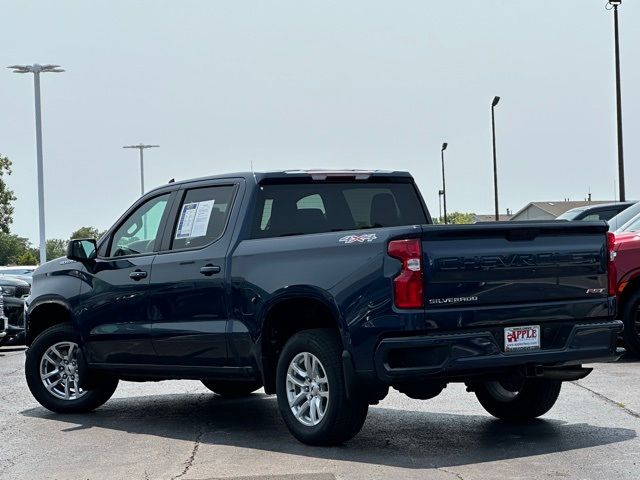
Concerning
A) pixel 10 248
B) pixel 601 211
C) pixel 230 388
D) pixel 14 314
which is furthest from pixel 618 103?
pixel 10 248

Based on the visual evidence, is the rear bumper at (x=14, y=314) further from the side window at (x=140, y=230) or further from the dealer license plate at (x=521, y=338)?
the dealer license plate at (x=521, y=338)

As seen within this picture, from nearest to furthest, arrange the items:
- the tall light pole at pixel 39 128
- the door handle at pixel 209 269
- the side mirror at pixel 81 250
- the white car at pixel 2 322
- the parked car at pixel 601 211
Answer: the door handle at pixel 209 269 < the side mirror at pixel 81 250 < the white car at pixel 2 322 < the parked car at pixel 601 211 < the tall light pole at pixel 39 128

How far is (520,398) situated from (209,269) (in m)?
2.64

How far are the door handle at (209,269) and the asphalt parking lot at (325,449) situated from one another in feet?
4.10

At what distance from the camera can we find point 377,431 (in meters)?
9.73

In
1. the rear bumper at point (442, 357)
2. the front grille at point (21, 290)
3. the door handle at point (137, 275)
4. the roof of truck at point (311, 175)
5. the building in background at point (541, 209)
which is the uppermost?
the building in background at point (541, 209)

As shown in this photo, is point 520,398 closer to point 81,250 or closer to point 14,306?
point 81,250

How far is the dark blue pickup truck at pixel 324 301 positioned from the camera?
833 cm

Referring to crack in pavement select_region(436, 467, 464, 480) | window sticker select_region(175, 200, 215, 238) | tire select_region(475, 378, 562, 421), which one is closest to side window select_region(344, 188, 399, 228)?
window sticker select_region(175, 200, 215, 238)

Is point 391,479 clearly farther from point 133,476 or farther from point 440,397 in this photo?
point 440,397

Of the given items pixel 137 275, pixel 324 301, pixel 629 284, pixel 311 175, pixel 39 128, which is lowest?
pixel 629 284

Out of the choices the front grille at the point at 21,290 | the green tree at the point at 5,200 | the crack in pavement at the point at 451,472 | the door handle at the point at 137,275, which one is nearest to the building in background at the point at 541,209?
the green tree at the point at 5,200

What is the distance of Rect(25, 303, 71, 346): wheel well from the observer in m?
11.9

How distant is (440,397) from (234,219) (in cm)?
323
